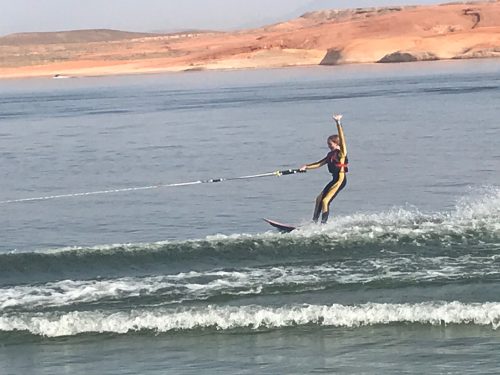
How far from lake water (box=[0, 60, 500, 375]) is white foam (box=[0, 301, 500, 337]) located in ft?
0.07

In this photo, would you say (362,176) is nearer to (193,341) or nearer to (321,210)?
(321,210)

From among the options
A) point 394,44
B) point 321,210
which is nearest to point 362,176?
point 321,210

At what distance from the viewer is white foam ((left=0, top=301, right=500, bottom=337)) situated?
11.2 m

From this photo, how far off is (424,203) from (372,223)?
2.97 meters

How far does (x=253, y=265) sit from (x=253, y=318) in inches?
92.1

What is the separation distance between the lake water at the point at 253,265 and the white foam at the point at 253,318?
0.07 ft

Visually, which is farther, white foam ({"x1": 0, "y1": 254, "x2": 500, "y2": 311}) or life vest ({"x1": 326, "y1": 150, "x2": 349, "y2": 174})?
life vest ({"x1": 326, "y1": 150, "x2": 349, "y2": 174})

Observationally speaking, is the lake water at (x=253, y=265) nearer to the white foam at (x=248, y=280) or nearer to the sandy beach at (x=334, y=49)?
the white foam at (x=248, y=280)

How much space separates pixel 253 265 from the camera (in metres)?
13.8

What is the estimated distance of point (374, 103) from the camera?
43812 mm

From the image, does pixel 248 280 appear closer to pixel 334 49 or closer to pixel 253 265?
pixel 253 265

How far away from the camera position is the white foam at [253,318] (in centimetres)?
1118

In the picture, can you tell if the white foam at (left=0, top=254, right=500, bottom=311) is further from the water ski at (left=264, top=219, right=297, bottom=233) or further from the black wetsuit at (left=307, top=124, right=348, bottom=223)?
the black wetsuit at (left=307, top=124, right=348, bottom=223)

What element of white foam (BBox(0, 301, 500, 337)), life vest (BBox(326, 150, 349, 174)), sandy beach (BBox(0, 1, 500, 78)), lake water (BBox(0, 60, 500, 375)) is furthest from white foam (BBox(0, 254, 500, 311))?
sandy beach (BBox(0, 1, 500, 78))
